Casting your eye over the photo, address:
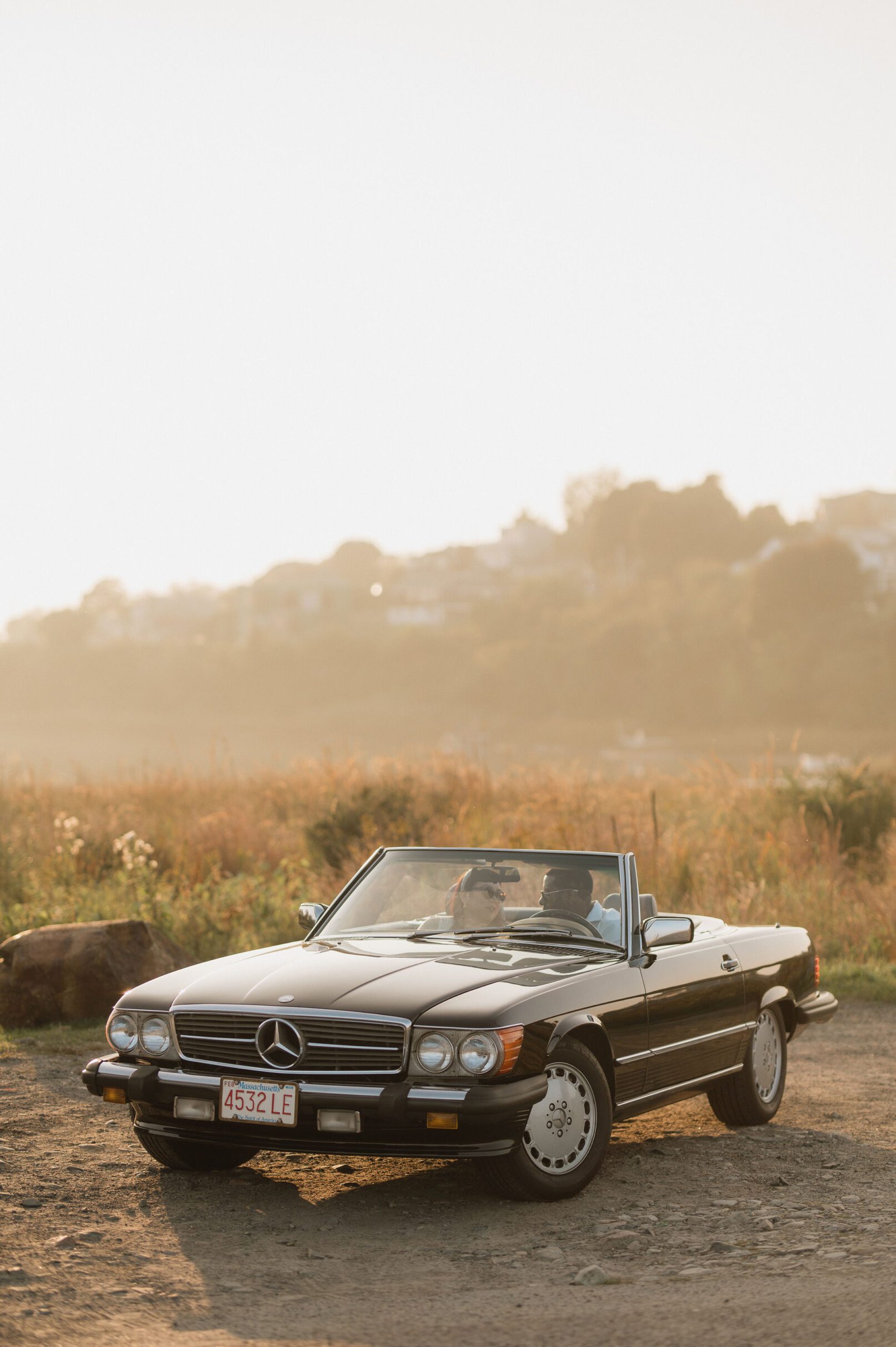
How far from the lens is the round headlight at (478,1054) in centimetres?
532

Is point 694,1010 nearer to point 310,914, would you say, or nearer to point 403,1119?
point 310,914

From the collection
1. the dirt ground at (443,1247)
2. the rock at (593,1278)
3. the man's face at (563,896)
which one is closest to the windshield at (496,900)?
the man's face at (563,896)

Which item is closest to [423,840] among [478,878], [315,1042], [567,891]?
[478,878]

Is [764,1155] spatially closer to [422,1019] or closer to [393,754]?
[422,1019]

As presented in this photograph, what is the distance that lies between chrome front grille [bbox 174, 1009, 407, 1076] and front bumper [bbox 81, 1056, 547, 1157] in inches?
2.7

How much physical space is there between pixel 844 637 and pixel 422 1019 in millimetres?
86646

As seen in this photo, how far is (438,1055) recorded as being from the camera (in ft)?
17.5

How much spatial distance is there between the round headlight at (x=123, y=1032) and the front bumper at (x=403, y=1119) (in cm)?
47

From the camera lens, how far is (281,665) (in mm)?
108938

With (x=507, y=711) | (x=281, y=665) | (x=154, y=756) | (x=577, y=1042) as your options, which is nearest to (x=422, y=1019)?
(x=577, y=1042)

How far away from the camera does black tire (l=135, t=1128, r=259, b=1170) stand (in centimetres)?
605

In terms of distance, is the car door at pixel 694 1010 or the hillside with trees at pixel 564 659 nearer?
the car door at pixel 694 1010

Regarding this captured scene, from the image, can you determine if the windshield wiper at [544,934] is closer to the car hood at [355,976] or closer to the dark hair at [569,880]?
the car hood at [355,976]

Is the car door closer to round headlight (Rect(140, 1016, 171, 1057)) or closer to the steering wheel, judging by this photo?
the steering wheel
